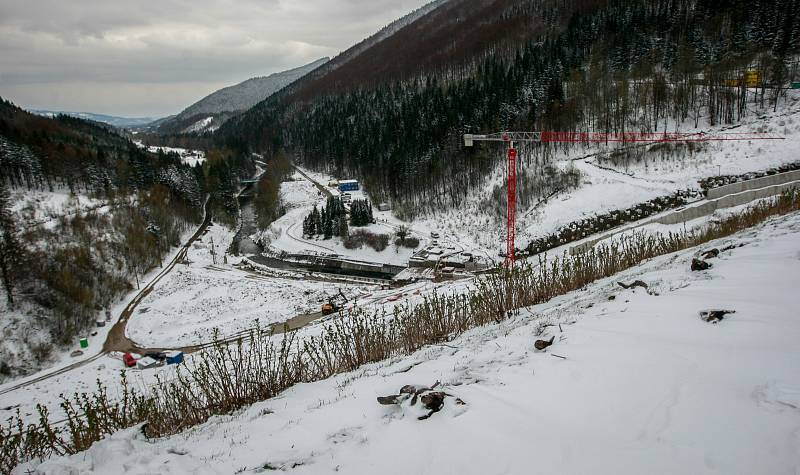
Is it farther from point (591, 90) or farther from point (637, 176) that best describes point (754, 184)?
point (591, 90)

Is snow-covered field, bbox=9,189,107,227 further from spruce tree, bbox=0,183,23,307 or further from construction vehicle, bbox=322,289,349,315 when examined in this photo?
construction vehicle, bbox=322,289,349,315

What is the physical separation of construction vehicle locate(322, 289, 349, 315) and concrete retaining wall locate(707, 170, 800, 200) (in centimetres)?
2948

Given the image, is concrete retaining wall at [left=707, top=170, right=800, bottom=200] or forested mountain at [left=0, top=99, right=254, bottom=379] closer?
concrete retaining wall at [left=707, top=170, right=800, bottom=200]

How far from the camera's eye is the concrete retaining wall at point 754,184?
91.7 feet

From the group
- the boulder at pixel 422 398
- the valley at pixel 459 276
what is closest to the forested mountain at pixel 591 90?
the valley at pixel 459 276

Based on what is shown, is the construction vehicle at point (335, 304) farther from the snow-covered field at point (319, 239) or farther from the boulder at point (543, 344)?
the boulder at point (543, 344)

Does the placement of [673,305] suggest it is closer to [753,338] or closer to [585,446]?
[753,338]

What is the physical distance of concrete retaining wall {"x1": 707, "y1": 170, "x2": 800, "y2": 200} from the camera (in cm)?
2795

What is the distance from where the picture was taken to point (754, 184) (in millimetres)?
29094

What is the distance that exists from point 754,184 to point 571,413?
35.4m

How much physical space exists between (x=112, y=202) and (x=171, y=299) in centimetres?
3028

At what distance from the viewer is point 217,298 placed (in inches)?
1390

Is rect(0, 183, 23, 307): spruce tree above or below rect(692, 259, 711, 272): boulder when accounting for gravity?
below

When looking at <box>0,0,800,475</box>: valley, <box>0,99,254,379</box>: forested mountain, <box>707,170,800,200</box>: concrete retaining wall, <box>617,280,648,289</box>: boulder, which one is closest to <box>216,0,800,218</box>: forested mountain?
<box>0,0,800,475</box>: valley
